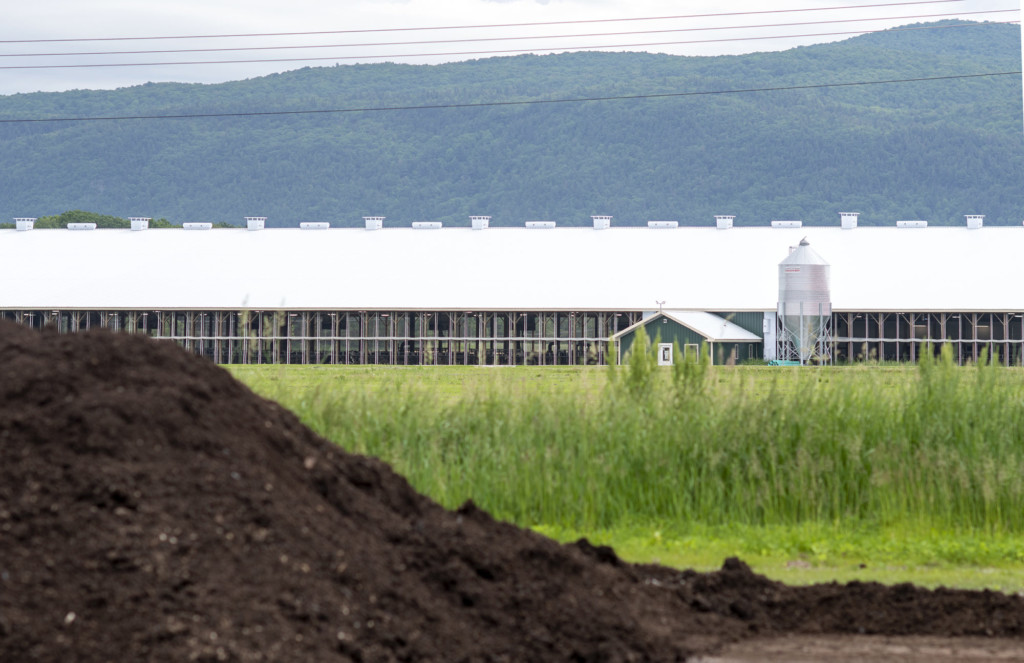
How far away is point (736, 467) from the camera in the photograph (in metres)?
14.8

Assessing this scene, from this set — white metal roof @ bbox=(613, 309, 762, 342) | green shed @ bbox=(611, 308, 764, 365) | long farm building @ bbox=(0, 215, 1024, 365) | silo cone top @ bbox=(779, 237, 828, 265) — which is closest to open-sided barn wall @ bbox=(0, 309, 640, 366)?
long farm building @ bbox=(0, 215, 1024, 365)

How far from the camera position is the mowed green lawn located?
13.7 metres

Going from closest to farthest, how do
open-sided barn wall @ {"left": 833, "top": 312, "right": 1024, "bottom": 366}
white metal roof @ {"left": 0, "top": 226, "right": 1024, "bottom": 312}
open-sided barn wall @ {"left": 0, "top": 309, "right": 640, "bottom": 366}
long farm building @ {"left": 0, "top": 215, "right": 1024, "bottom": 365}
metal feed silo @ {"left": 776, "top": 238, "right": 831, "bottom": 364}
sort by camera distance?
metal feed silo @ {"left": 776, "top": 238, "right": 831, "bottom": 364}, open-sided barn wall @ {"left": 833, "top": 312, "right": 1024, "bottom": 366}, long farm building @ {"left": 0, "top": 215, "right": 1024, "bottom": 365}, white metal roof @ {"left": 0, "top": 226, "right": 1024, "bottom": 312}, open-sided barn wall @ {"left": 0, "top": 309, "right": 640, "bottom": 366}

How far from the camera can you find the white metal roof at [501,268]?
63.0m

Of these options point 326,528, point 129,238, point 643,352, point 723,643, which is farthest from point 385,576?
point 129,238

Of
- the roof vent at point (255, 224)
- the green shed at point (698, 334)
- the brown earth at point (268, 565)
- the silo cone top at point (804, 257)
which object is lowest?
the brown earth at point (268, 565)

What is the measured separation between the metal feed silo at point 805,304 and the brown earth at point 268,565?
49574mm

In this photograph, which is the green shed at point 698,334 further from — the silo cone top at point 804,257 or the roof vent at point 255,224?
the roof vent at point 255,224

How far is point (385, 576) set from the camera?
8836 millimetres

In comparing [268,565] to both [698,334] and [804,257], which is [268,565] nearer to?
[698,334]

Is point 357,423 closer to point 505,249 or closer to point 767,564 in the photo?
point 767,564

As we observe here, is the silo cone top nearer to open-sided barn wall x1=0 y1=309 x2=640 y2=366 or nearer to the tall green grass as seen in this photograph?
open-sided barn wall x1=0 y1=309 x2=640 y2=366

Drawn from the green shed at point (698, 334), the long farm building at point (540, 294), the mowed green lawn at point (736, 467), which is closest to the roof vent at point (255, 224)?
the long farm building at point (540, 294)

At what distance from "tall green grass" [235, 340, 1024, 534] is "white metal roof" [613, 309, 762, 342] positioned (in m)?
41.3
